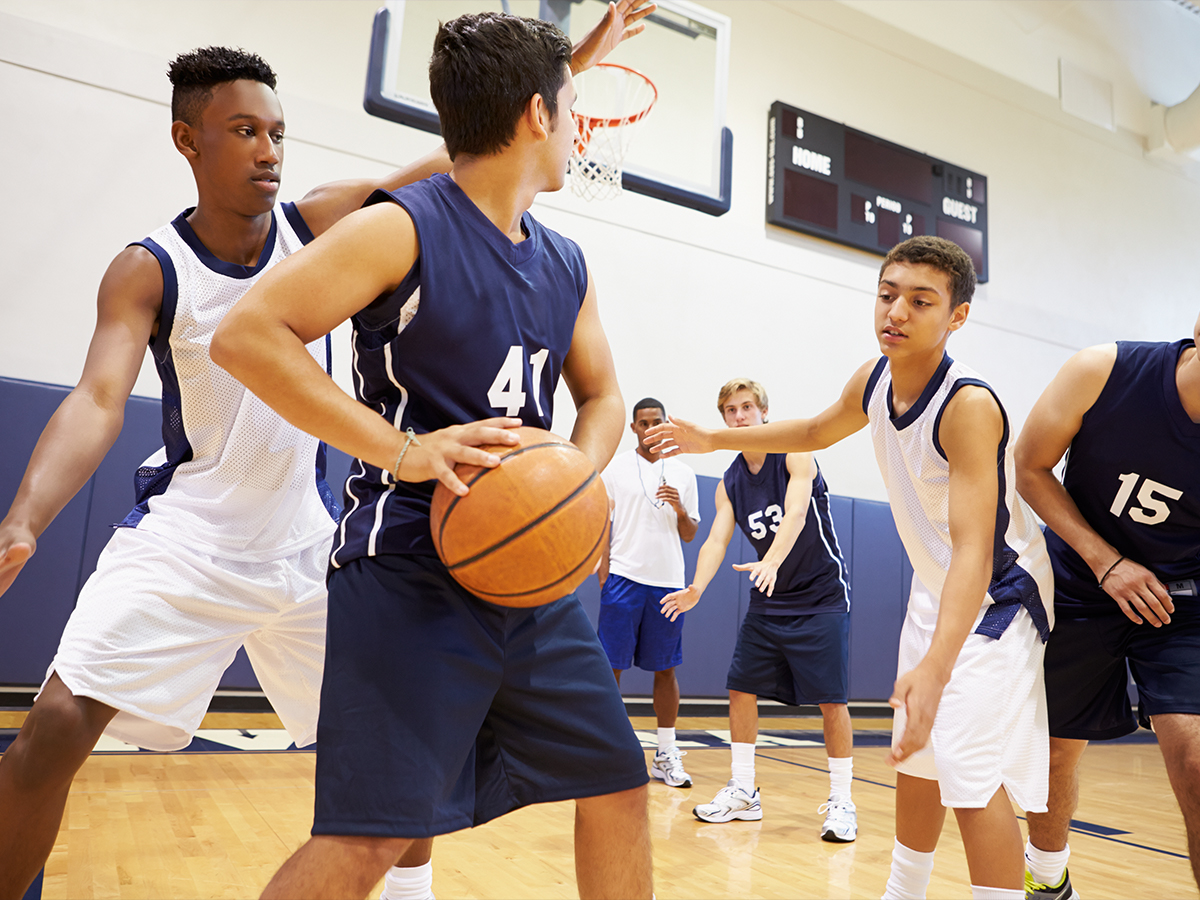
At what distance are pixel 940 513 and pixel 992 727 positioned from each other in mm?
548

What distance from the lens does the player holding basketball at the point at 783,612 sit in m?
4.23

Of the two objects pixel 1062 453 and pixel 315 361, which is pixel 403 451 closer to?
pixel 315 361

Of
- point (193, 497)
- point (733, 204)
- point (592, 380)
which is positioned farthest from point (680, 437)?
point (733, 204)

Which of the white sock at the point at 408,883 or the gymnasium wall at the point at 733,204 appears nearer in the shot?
the white sock at the point at 408,883

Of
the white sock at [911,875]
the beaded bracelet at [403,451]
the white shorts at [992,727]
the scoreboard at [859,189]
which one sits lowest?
the white sock at [911,875]

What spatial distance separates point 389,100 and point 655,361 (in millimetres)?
3316

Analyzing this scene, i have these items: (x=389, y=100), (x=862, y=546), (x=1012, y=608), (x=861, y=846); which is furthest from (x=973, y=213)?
(x=1012, y=608)

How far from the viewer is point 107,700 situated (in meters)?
1.82

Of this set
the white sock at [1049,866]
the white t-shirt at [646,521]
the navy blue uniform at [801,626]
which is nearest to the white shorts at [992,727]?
the white sock at [1049,866]

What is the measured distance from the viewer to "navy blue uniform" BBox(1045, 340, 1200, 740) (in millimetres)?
2473

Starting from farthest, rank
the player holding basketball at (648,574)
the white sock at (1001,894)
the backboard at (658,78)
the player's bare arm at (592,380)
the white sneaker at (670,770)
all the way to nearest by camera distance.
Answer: the backboard at (658,78) → the player holding basketball at (648,574) → the white sneaker at (670,770) → the white sock at (1001,894) → the player's bare arm at (592,380)

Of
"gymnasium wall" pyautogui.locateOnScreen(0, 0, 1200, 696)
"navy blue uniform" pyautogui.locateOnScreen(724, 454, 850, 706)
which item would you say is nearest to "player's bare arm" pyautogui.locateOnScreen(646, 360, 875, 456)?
"navy blue uniform" pyautogui.locateOnScreen(724, 454, 850, 706)

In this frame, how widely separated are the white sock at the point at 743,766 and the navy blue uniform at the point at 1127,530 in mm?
1899

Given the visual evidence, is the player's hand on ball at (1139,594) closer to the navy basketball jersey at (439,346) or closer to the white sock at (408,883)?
the navy basketball jersey at (439,346)
